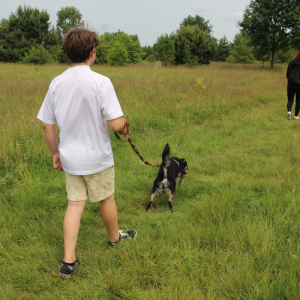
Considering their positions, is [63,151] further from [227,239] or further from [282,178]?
[282,178]

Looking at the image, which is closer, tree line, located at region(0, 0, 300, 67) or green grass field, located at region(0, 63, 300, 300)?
green grass field, located at region(0, 63, 300, 300)

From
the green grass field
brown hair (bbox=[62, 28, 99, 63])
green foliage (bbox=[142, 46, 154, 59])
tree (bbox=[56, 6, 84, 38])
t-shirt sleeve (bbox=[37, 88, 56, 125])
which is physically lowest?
the green grass field

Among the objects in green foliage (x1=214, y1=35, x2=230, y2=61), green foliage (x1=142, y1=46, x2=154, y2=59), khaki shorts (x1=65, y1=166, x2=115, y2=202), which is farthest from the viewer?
green foliage (x1=142, y1=46, x2=154, y2=59)

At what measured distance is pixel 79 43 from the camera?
5.79 feet

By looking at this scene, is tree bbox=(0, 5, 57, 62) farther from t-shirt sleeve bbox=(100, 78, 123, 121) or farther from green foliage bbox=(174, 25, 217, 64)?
t-shirt sleeve bbox=(100, 78, 123, 121)

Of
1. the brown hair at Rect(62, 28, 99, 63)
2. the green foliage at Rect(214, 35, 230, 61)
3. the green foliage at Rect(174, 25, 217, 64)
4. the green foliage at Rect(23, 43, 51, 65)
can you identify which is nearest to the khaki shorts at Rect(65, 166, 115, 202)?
the brown hair at Rect(62, 28, 99, 63)

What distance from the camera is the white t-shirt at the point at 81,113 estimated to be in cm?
177

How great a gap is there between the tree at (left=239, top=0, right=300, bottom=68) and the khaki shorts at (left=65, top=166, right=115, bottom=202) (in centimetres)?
2754

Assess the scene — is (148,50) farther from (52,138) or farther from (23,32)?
(52,138)

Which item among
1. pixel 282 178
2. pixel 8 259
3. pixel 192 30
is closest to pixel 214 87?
pixel 282 178

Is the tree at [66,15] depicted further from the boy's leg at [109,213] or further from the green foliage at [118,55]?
the boy's leg at [109,213]

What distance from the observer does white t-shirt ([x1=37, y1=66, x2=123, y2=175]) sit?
177cm

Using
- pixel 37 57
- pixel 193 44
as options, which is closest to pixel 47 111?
pixel 37 57

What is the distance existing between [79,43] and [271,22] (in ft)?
94.4
